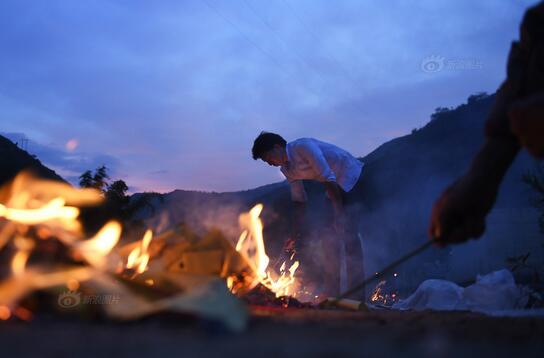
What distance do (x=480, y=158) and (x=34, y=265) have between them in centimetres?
231

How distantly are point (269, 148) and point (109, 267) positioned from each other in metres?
3.30

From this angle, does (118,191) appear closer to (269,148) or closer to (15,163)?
(15,163)

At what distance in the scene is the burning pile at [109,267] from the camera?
2164 millimetres

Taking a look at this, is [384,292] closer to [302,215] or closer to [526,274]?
[526,274]

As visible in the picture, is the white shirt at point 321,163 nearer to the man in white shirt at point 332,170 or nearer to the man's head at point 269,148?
the man in white shirt at point 332,170

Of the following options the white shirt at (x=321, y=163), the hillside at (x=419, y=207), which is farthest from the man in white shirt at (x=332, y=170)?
the hillside at (x=419, y=207)

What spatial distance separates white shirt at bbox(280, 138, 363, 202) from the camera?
5820 mm

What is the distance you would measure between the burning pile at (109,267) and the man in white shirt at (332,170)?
2.48 m

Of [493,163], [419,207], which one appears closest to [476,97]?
[419,207]

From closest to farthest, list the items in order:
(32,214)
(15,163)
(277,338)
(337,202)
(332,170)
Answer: (277,338)
(32,214)
(337,202)
(332,170)
(15,163)

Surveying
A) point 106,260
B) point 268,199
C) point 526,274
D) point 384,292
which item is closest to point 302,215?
point 384,292

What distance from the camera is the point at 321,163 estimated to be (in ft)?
19.0

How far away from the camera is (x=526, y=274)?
7.57 metres

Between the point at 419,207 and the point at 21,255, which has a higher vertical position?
the point at 419,207
